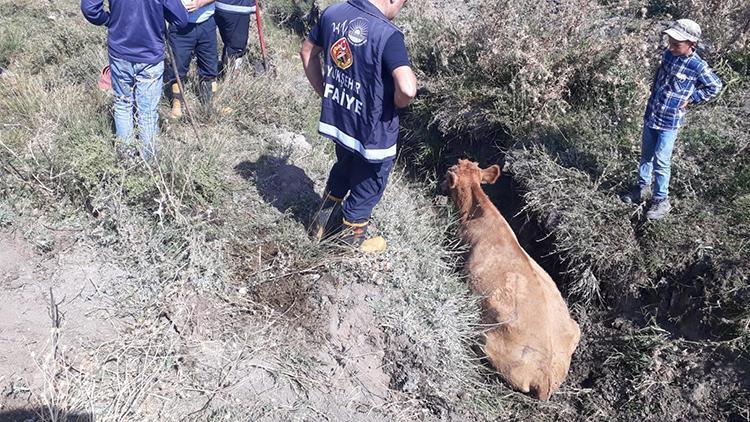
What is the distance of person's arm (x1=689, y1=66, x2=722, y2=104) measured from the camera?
12.5ft

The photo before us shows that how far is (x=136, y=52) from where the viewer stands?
161 inches

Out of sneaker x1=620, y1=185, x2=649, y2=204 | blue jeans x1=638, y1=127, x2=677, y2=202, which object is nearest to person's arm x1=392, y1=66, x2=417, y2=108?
blue jeans x1=638, y1=127, x2=677, y2=202

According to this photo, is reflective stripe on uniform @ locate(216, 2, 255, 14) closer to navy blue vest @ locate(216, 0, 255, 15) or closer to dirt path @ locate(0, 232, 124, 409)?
navy blue vest @ locate(216, 0, 255, 15)

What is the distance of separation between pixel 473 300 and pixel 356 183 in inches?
48.0

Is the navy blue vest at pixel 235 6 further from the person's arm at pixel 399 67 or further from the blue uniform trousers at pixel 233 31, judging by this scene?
the person's arm at pixel 399 67

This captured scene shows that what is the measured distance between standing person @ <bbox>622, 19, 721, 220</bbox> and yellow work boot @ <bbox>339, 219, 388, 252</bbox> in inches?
80.2

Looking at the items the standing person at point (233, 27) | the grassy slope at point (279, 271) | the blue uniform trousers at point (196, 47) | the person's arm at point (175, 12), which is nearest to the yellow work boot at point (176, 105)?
the blue uniform trousers at point (196, 47)

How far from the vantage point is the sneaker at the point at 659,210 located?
426 centimetres

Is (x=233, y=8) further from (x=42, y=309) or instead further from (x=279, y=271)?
(x=42, y=309)

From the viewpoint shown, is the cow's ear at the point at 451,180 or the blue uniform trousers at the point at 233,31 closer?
the cow's ear at the point at 451,180

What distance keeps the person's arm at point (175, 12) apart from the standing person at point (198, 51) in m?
1.01

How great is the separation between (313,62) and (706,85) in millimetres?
2644

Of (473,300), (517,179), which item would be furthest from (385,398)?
(517,179)

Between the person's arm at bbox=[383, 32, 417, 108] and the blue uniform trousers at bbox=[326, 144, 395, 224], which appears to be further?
the blue uniform trousers at bbox=[326, 144, 395, 224]
